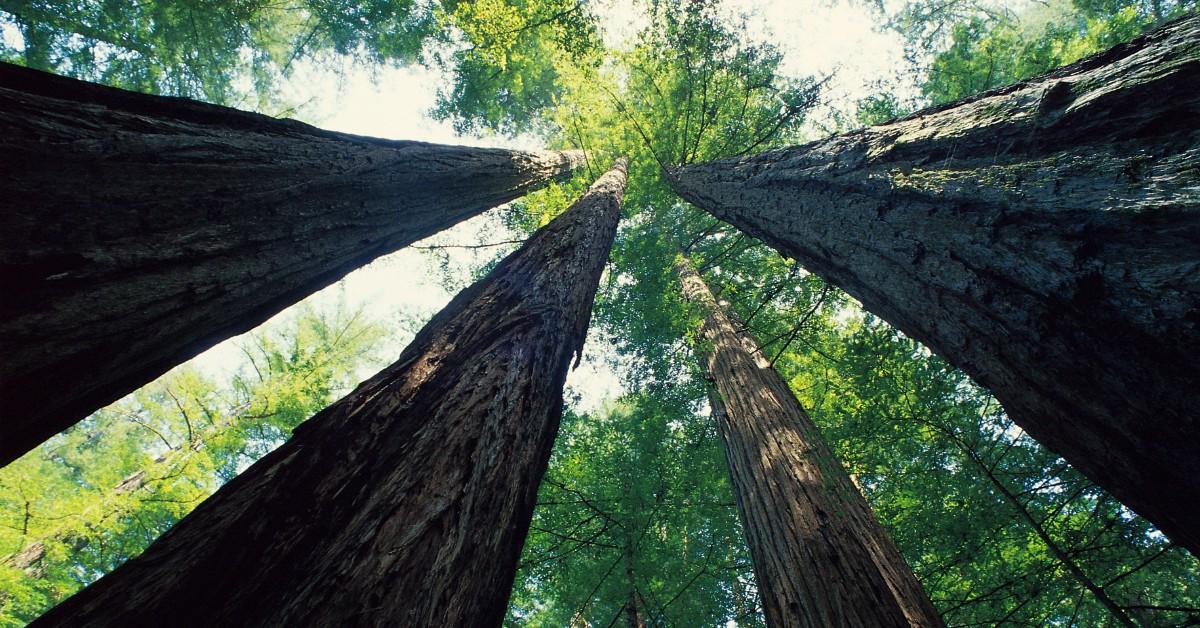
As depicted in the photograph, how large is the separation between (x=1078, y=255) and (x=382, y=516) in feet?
5.30

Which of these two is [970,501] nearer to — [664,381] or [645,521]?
[645,521]

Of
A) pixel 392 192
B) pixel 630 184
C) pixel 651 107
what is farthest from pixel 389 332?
pixel 392 192

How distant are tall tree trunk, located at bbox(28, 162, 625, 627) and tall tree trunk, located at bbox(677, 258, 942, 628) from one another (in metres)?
1.94

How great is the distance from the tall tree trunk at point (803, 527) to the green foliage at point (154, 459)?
707cm

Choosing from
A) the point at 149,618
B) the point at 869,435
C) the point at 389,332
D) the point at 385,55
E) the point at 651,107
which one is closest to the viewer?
the point at 149,618

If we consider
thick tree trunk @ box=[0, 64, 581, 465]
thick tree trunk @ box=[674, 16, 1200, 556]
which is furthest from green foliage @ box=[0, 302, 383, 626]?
thick tree trunk @ box=[674, 16, 1200, 556]

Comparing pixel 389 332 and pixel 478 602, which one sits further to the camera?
pixel 389 332

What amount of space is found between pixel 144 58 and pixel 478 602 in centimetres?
1102

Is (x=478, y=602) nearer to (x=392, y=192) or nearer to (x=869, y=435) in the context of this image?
(x=392, y=192)

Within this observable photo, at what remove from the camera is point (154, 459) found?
8.16m

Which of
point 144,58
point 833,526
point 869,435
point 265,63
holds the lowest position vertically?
point 833,526

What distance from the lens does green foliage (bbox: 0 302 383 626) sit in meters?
5.14

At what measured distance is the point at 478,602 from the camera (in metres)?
0.99

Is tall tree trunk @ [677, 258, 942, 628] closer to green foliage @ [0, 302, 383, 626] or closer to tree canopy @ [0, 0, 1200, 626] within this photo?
tree canopy @ [0, 0, 1200, 626]
